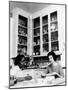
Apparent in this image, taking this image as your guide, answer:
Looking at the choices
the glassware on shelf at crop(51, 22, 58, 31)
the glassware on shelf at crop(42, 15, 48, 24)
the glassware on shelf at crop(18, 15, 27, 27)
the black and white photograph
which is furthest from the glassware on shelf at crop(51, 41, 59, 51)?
the glassware on shelf at crop(18, 15, 27, 27)

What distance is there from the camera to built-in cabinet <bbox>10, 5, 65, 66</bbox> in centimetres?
214

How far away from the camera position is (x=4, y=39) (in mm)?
2107

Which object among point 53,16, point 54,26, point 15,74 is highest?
point 53,16

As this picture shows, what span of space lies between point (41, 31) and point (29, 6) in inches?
13.9

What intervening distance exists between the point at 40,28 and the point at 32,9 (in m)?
0.26

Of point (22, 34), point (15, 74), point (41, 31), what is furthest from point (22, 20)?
point (15, 74)

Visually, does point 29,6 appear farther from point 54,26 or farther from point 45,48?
point 45,48

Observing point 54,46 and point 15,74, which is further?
point 54,46

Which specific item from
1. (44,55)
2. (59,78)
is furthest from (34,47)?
(59,78)

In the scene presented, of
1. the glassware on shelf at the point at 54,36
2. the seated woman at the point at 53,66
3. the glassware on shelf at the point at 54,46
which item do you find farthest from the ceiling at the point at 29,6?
the seated woman at the point at 53,66

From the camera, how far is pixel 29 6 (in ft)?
7.17

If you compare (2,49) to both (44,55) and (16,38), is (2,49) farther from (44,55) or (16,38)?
(44,55)

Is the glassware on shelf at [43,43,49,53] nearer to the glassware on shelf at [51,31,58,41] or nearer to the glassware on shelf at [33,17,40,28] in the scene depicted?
the glassware on shelf at [51,31,58,41]

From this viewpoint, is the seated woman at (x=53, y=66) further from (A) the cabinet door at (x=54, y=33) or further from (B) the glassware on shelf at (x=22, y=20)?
(B) the glassware on shelf at (x=22, y=20)
